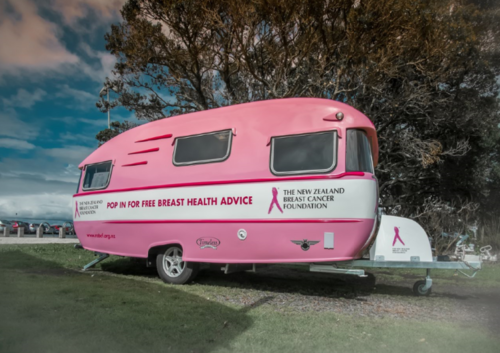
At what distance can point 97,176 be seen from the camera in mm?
9484

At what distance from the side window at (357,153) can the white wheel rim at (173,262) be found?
3.66m

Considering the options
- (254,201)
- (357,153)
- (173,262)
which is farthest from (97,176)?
(357,153)

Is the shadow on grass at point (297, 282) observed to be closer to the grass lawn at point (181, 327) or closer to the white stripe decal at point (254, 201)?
the white stripe decal at point (254, 201)

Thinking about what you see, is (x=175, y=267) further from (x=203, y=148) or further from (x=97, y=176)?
(x=97, y=176)

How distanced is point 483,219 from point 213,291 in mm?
16177

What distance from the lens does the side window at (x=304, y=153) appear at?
256 inches

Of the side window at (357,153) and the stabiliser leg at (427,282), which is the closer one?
the side window at (357,153)

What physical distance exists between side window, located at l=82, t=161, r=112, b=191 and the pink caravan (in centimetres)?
25

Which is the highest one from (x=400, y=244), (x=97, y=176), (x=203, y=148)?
(x=203, y=148)

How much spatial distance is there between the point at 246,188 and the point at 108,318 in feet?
9.83

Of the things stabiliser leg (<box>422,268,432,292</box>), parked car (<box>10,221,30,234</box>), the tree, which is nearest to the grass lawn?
stabiliser leg (<box>422,268,432,292</box>)

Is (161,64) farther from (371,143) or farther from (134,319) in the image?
(134,319)

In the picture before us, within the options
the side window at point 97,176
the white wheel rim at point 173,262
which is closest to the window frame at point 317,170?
the white wheel rim at point 173,262

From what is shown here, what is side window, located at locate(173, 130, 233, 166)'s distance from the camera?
7434 millimetres
